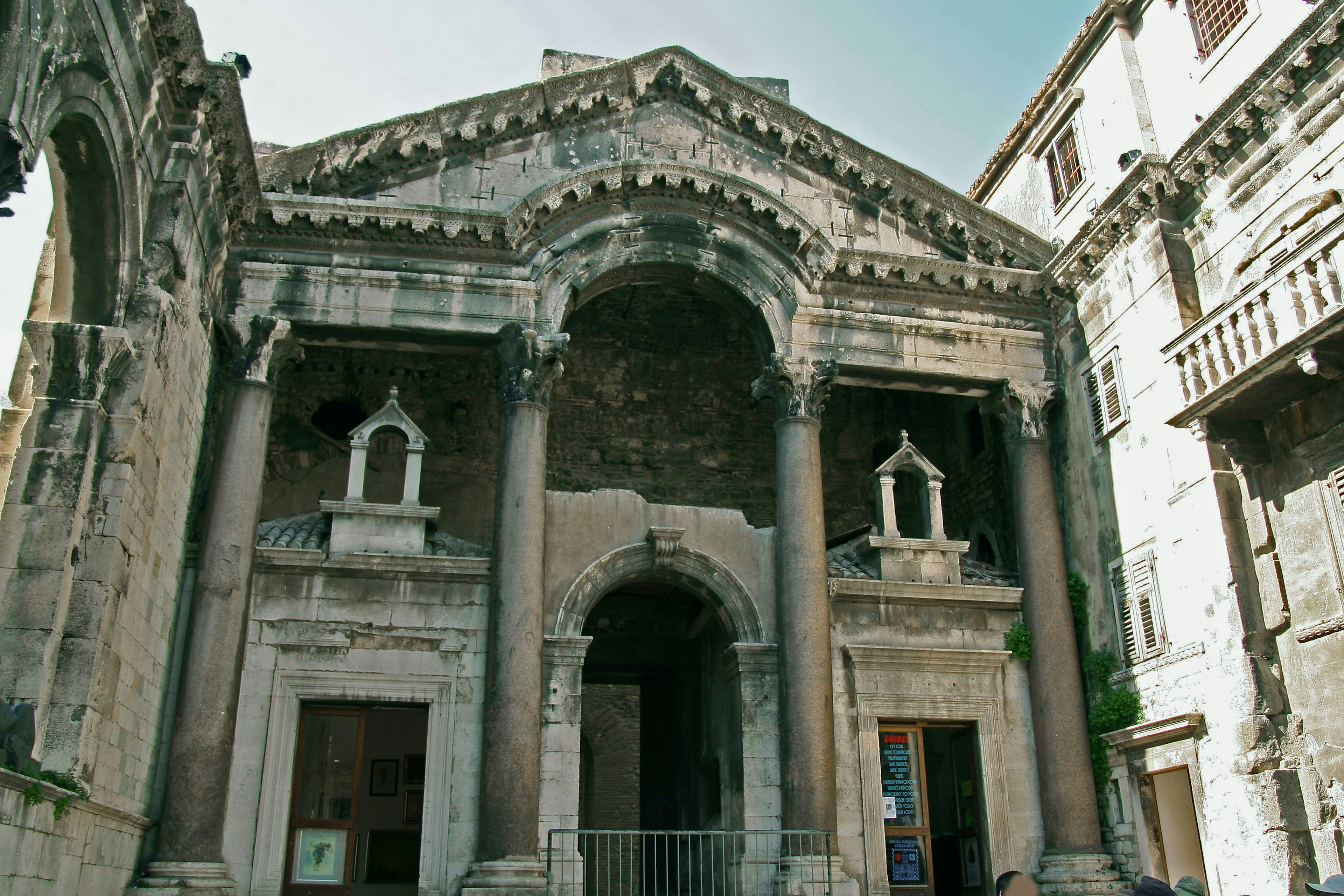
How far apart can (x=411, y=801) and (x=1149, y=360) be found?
491 inches

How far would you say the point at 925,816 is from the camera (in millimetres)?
14148

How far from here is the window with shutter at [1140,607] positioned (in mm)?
13289

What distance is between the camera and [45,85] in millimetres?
8828

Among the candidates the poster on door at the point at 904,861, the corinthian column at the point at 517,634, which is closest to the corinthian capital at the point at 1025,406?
the poster on door at the point at 904,861

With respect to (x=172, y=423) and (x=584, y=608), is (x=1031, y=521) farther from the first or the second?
(x=172, y=423)

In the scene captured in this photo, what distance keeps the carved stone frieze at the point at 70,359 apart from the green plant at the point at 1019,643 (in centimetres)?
1114

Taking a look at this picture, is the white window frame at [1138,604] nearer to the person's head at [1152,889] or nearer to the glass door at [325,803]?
the person's head at [1152,889]

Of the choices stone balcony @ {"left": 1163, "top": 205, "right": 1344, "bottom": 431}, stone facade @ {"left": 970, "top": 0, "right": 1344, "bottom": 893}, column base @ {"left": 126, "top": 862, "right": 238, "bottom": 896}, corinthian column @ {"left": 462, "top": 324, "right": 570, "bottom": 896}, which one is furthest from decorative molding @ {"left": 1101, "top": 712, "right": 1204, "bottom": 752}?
column base @ {"left": 126, "top": 862, "right": 238, "bottom": 896}

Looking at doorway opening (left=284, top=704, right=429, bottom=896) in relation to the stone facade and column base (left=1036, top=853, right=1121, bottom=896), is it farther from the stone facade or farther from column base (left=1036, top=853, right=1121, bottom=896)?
the stone facade

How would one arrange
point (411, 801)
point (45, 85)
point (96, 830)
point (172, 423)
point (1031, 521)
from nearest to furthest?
point (45, 85), point (96, 830), point (172, 423), point (1031, 521), point (411, 801)

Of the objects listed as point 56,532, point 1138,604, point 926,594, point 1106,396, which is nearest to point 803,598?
point 926,594

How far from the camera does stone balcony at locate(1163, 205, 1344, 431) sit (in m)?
10.4

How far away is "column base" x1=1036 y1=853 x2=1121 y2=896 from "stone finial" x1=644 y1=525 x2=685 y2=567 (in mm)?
5854

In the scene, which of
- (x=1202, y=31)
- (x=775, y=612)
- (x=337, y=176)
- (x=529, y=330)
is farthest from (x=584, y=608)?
(x=1202, y=31)
